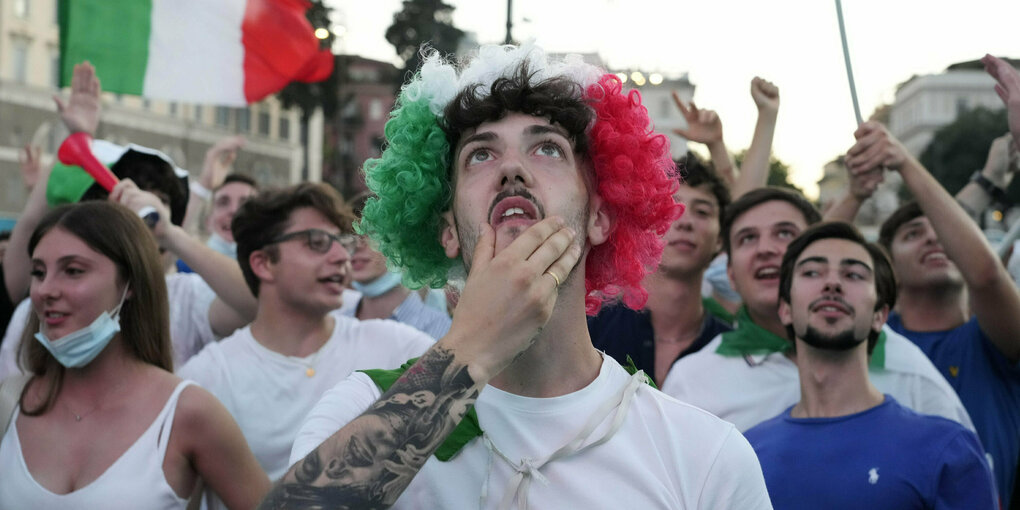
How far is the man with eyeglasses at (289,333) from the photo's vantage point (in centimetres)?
447

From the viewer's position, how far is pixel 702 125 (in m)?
6.20

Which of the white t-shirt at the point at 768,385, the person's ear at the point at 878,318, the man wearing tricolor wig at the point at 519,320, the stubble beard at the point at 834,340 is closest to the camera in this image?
the man wearing tricolor wig at the point at 519,320

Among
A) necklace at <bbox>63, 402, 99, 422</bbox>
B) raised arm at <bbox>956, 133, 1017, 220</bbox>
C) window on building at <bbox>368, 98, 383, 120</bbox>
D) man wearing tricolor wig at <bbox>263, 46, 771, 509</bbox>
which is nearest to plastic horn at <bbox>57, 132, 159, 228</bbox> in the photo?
necklace at <bbox>63, 402, 99, 422</bbox>

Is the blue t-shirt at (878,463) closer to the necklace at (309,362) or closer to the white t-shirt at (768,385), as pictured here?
the white t-shirt at (768,385)

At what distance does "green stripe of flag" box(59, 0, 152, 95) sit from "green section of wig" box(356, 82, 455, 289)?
363cm

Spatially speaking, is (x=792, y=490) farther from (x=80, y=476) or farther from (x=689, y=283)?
(x=80, y=476)

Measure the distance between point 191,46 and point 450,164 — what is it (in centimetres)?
417

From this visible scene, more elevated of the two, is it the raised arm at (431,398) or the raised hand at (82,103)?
the raised hand at (82,103)

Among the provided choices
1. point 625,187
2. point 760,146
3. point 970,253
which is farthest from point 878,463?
point 760,146

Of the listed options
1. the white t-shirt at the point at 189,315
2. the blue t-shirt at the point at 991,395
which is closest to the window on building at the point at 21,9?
the white t-shirt at the point at 189,315

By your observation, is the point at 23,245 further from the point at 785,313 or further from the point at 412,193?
the point at 785,313

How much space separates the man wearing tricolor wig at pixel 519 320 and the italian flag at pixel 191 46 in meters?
3.77

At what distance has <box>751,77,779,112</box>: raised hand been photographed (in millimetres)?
5957

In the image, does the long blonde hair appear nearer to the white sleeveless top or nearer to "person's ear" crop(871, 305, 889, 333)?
the white sleeveless top
